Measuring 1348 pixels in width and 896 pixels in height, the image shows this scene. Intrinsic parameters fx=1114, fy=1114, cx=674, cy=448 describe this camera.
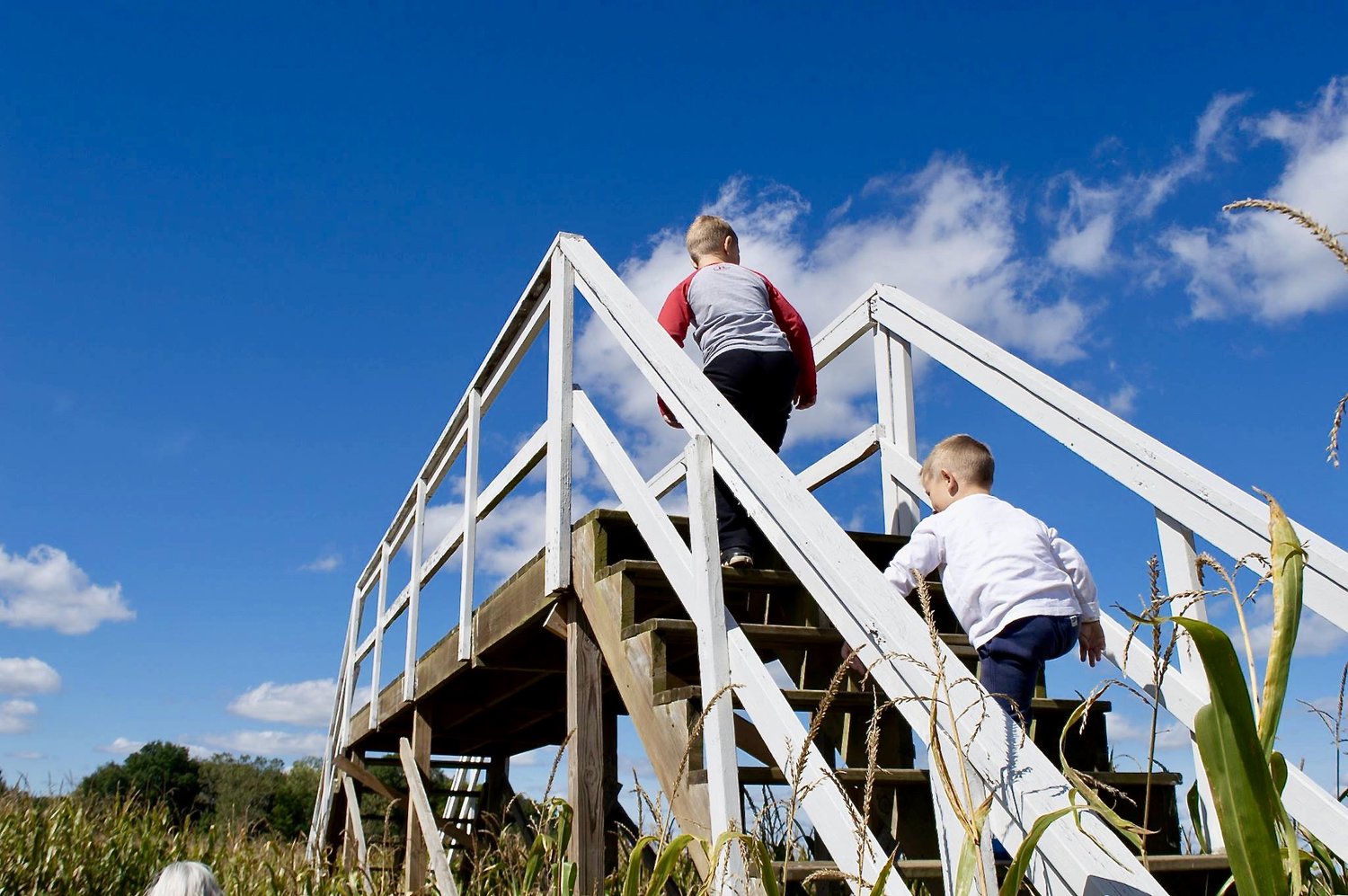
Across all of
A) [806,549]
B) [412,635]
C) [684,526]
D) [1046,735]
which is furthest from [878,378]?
[412,635]

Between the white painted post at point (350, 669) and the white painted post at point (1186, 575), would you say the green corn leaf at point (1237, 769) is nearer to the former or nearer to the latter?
the white painted post at point (1186, 575)

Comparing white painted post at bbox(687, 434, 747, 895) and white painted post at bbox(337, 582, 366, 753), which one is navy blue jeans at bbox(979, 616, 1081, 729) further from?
white painted post at bbox(337, 582, 366, 753)

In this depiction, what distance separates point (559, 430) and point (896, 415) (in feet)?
4.99

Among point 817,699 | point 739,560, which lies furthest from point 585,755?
point 817,699

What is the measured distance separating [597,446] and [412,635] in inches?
118

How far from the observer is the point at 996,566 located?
2.70 m

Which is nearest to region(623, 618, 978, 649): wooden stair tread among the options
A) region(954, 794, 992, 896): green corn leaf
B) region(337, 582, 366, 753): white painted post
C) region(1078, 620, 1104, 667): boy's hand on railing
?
region(1078, 620, 1104, 667): boy's hand on railing

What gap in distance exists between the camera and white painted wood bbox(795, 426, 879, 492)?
4.99 meters

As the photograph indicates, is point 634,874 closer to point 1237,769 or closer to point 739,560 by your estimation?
point 1237,769

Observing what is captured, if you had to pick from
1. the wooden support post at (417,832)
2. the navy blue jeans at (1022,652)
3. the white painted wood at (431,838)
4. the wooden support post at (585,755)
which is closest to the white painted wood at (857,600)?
the navy blue jeans at (1022,652)

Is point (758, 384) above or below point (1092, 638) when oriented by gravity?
above

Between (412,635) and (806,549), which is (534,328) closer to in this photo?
(412,635)

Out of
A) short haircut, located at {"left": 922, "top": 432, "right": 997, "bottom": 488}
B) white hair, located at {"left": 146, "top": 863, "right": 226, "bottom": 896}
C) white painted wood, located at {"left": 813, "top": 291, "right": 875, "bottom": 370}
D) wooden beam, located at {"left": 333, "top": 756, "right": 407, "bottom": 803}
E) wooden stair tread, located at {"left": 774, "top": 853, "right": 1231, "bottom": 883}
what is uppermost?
white painted wood, located at {"left": 813, "top": 291, "right": 875, "bottom": 370}

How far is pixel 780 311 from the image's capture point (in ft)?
14.8
